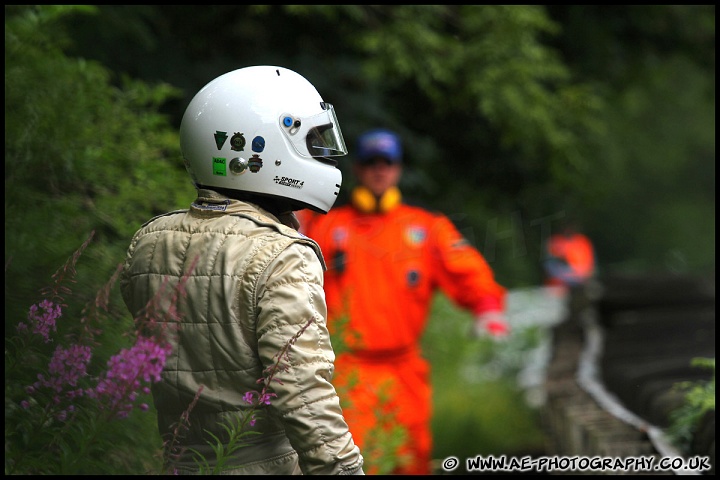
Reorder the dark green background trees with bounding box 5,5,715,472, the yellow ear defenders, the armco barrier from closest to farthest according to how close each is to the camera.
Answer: the dark green background trees with bounding box 5,5,715,472
the armco barrier
the yellow ear defenders

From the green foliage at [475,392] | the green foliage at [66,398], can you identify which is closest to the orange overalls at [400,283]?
the green foliage at [475,392]

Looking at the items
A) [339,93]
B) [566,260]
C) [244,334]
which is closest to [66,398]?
[244,334]

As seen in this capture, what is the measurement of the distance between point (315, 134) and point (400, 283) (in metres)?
3.38

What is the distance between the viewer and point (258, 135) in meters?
3.31

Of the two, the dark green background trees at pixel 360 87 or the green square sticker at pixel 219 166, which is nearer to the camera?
the green square sticker at pixel 219 166

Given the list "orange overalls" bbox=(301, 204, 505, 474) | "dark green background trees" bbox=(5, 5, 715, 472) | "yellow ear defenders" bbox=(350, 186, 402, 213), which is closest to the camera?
"dark green background trees" bbox=(5, 5, 715, 472)

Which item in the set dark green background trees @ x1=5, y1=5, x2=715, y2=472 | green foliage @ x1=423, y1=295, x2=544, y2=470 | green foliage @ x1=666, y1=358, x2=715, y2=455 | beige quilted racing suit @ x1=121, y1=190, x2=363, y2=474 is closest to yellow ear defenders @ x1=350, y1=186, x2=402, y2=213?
dark green background trees @ x1=5, y1=5, x2=715, y2=472

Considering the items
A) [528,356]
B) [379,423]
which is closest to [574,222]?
[528,356]

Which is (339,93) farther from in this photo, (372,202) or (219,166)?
(219,166)

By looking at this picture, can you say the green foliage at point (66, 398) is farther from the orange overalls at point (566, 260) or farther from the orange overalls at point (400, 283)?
the orange overalls at point (566, 260)

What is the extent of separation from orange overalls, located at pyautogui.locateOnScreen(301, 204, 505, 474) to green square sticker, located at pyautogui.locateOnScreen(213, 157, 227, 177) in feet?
10.9

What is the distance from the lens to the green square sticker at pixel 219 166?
3305 mm

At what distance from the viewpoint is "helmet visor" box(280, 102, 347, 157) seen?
336cm

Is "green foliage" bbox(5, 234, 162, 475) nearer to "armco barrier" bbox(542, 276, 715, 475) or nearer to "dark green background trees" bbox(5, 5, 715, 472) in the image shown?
"dark green background trees" bbox(5, 5, 715, 472)
